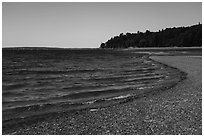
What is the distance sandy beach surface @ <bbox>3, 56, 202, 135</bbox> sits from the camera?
9445mm

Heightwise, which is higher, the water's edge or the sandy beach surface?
the sandy beach surface

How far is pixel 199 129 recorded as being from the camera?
923cm

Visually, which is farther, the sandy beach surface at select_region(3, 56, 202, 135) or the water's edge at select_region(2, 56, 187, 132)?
the water's edge at select_region(2, 56, 187, 132)

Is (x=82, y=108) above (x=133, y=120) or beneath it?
beneath

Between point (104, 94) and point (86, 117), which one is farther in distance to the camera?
point (104, 94)

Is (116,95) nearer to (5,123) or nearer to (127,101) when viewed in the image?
(127,101)

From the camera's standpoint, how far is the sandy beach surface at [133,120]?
9.45 meters

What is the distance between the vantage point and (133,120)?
10523 millimetres

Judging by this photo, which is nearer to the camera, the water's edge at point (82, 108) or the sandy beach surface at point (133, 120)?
the sandy beach surface at point (133, 120)

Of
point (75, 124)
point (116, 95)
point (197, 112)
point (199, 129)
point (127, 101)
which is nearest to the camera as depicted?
point (199, 129)

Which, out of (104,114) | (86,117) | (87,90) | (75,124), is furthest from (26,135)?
(87,90)

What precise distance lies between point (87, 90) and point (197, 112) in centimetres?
907

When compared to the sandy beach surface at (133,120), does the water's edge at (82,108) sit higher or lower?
lower

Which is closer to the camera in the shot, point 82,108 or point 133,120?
point 133,120
